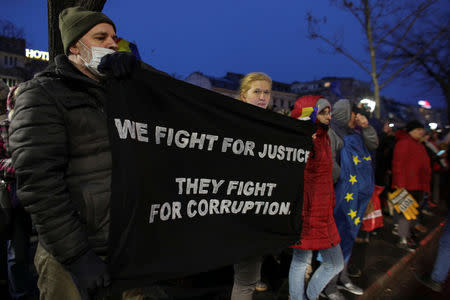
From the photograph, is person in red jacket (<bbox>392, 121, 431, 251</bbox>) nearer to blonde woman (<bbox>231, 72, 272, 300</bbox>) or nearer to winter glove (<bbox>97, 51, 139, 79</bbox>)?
blonde woman (<bbox>231, 72, 272, 300</bbox>)

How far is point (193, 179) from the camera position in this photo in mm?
1918

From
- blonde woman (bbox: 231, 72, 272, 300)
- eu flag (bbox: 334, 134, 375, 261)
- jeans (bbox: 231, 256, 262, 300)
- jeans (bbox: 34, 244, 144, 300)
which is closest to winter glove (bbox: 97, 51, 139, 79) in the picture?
jeans (bbox: 34, 244, 144, 300)

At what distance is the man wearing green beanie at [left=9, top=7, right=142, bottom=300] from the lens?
1.42 m

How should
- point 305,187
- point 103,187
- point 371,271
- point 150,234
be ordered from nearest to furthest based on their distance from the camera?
point 103,187 < point 150,234 < point 305,187 < point 371,271

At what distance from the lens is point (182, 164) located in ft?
6.11

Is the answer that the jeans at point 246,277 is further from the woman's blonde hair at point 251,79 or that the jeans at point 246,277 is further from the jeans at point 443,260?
the jeans at point 443,260

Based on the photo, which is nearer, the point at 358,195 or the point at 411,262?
the point at 358,195

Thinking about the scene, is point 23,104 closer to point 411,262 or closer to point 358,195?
point 358,195

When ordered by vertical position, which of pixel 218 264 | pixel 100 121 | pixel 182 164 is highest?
pixel 100 121

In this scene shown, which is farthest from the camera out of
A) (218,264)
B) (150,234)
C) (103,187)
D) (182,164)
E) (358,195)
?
(358,195)

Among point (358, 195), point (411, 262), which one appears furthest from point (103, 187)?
point (411, 262)

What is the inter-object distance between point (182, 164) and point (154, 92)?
46 cm

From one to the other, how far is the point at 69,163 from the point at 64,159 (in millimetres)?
75

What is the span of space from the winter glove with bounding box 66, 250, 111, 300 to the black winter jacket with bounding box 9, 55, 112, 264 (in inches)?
1.6
